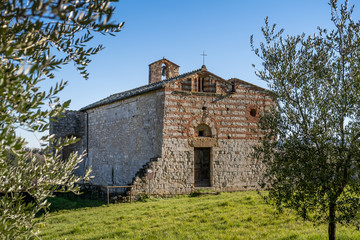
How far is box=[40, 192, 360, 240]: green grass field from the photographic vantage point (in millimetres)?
8234

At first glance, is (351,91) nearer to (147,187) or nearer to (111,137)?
(147,187)

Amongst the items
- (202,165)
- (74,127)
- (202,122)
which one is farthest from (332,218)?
(74,127)

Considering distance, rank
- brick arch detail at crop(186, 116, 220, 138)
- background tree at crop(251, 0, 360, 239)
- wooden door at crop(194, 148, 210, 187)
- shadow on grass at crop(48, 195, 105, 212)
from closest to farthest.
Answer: background tree at crop(251, 0, 360, 239), shadow on grass at crop(48, 195, 105, 212), brick arch detail at crop(186, 116, 220, 138), wooden door at crop(194, 148, 210, 187)

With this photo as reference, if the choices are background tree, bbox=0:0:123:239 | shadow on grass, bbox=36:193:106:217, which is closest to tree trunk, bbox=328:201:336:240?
background tree, bbox=0:0:123:239

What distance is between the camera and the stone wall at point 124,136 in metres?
15.7

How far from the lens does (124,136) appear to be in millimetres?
17984

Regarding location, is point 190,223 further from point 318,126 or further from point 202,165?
point 202,165

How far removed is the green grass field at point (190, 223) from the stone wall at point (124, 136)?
4121mm

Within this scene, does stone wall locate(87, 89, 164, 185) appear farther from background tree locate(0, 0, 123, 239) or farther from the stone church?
background tree locate(0, 0, 123, 239)

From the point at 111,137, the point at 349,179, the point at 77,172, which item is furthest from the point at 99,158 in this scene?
the point at 349,179

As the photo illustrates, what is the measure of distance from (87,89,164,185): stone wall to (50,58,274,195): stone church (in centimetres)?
5

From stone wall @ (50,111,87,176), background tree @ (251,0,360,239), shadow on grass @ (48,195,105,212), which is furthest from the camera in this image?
stone wall @ (50,111,87,176)

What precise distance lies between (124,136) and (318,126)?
13278 mm

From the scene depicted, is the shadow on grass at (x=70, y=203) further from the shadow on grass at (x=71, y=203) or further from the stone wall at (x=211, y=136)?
the stone wall at (x=211, y=136)
